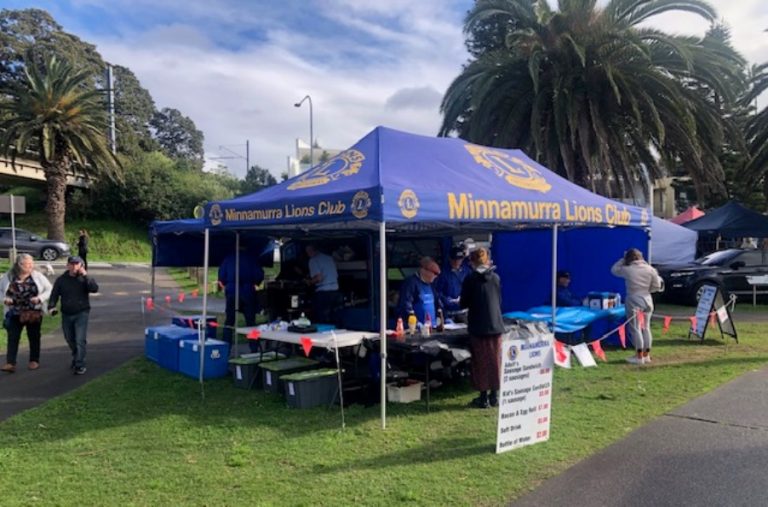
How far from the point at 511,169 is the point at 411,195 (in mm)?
2679

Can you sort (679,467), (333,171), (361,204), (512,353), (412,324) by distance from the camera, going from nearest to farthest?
(679,467)
(512,353)
(361,204)
(412,324)
(333,171)

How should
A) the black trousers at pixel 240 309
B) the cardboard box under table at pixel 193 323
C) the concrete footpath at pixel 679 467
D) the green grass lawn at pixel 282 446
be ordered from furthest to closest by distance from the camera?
the black trousers at pixel 240 309, the cardboard box under table at pixel 193 323, the green grass lawn at pixel 282 446, the concrete footpath at pixel 679 467

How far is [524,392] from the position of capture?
5395 mm

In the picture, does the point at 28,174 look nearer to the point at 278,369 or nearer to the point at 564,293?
the point at 564,293

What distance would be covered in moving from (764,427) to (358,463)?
3.86m

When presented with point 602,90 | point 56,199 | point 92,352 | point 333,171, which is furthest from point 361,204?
point 56,199

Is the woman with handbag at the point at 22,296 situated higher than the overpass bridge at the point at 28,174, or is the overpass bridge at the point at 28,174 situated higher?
the overpass bridge at the point at 28,174

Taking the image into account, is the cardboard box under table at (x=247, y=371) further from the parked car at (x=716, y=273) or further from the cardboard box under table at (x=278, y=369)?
the parked car at (x=716, y=273)

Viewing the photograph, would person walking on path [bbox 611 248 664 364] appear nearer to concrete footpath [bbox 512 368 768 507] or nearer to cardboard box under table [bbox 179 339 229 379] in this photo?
concrete footpath [bbox 512 368 768 507]

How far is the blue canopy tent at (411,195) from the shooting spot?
6.10m

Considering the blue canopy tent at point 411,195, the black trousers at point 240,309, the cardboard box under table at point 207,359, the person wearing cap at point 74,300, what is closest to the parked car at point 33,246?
the black trousers at point 240,309

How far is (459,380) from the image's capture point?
Result: 7.96 metres

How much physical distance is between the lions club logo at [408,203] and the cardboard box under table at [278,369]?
2.49 m

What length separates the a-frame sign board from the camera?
35.0 ft
